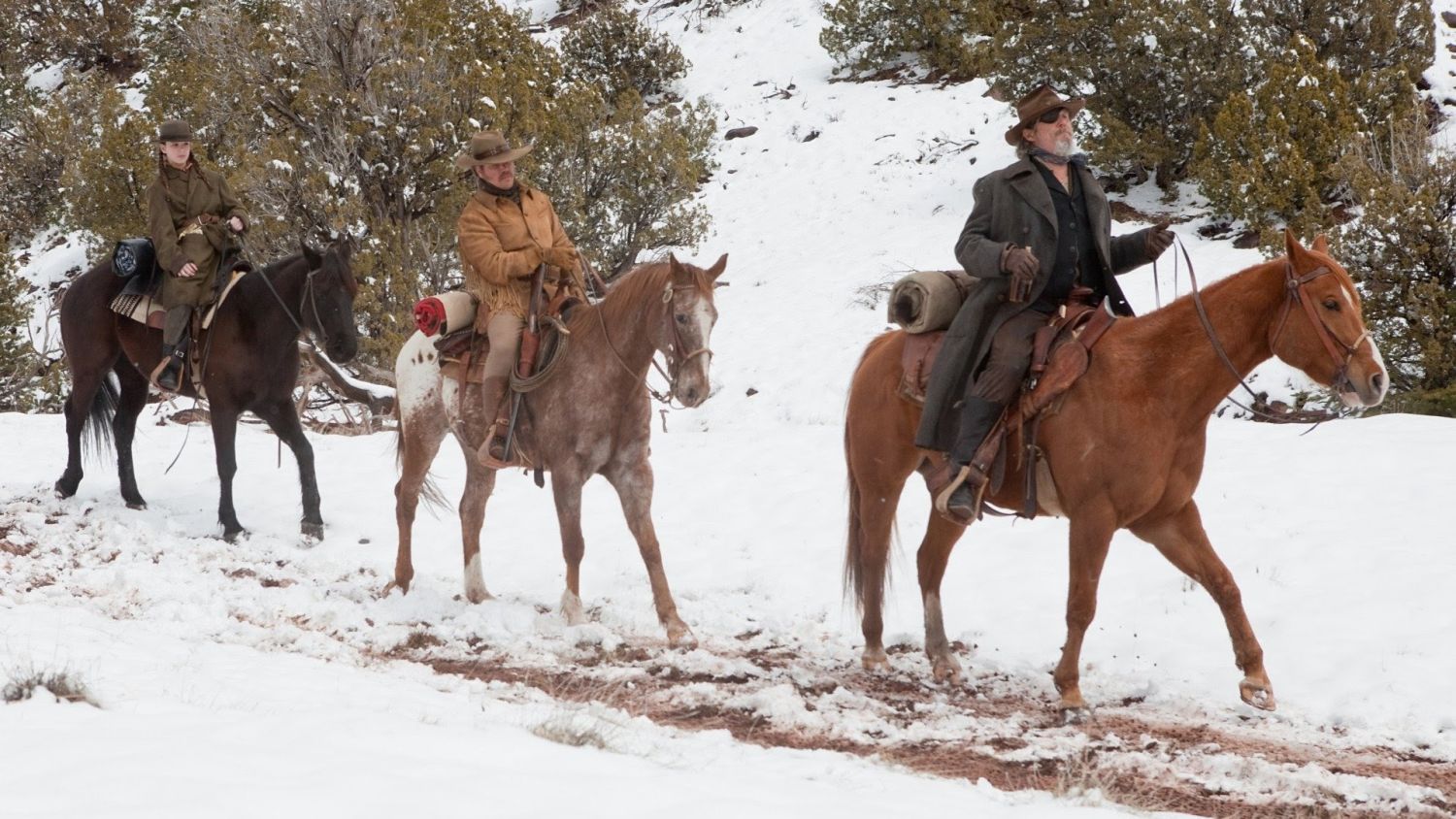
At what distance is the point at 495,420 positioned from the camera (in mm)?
7484

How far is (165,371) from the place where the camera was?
9.77 m

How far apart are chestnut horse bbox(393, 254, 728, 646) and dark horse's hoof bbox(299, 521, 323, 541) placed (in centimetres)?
225

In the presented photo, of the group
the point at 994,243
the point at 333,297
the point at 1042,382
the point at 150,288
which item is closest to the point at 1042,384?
the point at 1042,382

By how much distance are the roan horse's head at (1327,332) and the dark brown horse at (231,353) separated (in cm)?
670

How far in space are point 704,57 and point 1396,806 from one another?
32.6m

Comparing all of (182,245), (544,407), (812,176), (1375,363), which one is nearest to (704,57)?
(812,176)

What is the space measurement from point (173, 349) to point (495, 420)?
395cm

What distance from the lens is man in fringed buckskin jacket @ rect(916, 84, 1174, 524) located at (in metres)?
5.80

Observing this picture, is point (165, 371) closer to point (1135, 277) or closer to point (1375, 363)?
point (1375, 363)

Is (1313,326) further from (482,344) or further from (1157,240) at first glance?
(482,344)

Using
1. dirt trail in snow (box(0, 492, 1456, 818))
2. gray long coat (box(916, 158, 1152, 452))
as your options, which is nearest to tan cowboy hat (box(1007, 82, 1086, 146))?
gray long coat (box(916, 158, 1152, 452))

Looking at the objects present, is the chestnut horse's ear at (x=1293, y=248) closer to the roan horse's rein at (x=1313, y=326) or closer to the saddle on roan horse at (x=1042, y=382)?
the roan horse's rein at (x=1313, y=326)

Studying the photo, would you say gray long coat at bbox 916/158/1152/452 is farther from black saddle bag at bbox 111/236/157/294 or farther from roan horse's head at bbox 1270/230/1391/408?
black saddle bag at bbox 111/236/157/294

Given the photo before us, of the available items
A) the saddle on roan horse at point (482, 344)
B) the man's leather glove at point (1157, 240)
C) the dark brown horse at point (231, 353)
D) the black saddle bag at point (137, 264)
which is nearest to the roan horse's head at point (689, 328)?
the saddle on roan horse at point (482, 344)
